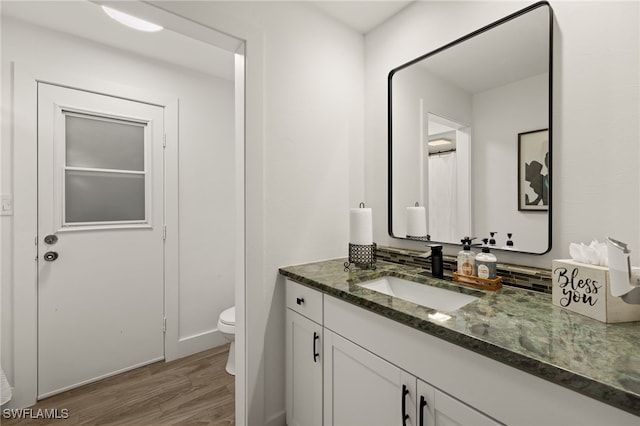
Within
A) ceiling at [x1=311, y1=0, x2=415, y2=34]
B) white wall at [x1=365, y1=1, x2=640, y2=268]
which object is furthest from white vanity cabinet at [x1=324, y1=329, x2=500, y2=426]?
ceiling at [x1=311, y1=0, x2=415, y2=34]

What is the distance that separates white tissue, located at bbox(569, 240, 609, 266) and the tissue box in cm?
2

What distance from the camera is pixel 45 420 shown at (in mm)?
1791

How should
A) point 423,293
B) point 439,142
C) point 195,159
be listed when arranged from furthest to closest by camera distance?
1. point 195,159
2. point 439,142
3. point 423,293

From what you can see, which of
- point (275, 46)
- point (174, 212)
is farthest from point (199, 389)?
point (275, 46)

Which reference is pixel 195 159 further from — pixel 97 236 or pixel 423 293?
pixel 423 293

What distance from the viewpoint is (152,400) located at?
1954 mm

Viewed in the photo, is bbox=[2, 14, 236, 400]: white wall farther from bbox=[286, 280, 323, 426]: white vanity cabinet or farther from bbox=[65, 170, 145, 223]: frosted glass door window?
bbox=[286, 280, 323, 426]: white vanity cabinet

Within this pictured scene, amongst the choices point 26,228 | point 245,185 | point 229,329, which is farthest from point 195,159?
point 229,329

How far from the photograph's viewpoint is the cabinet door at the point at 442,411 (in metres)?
0.83

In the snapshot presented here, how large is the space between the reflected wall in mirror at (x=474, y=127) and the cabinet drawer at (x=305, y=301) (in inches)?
28.6

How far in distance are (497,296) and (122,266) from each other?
2.44 metres

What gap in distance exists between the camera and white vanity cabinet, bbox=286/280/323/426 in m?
1.42

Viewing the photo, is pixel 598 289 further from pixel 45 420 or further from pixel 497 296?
pixel 45 420

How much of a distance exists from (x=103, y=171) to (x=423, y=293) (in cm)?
234
